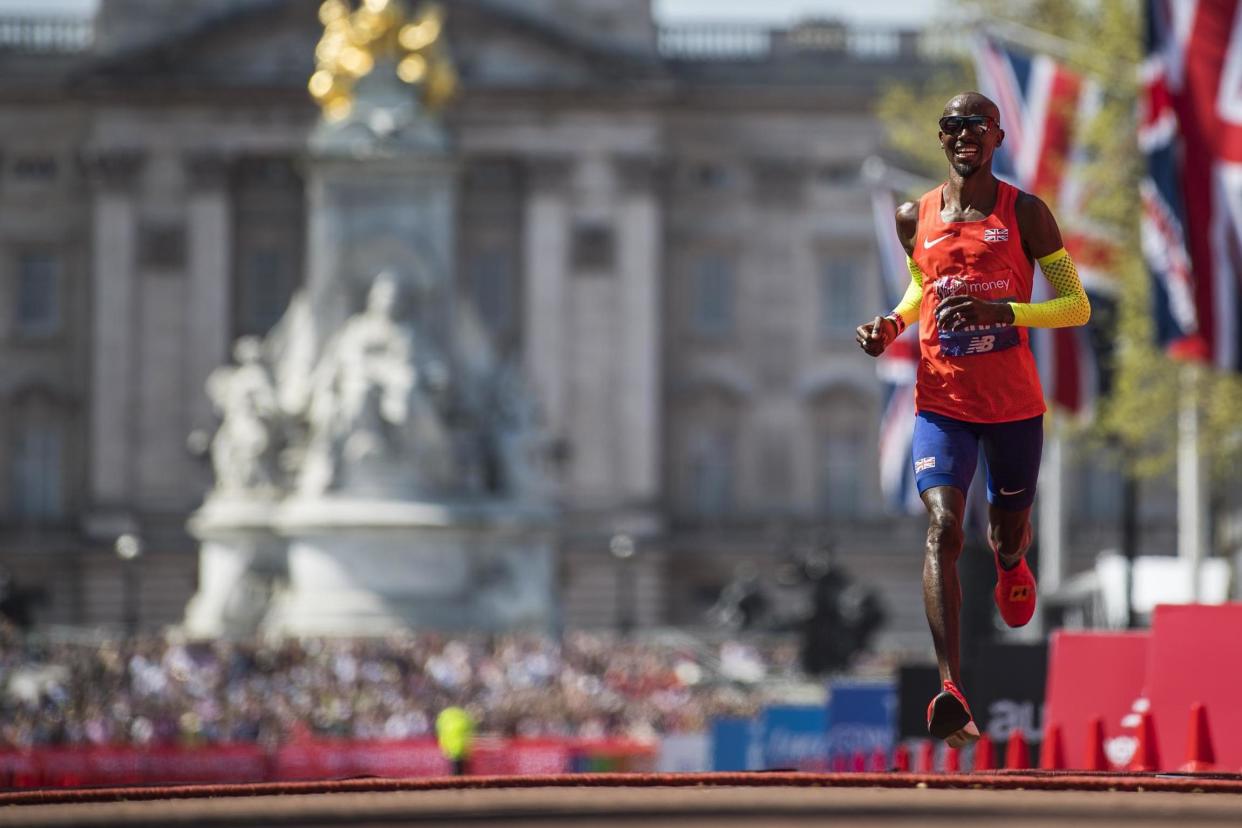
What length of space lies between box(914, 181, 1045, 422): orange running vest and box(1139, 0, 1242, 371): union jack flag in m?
15.2

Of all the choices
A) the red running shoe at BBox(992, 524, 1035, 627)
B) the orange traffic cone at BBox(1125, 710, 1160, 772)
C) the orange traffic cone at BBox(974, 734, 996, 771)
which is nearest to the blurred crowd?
the orange traffic cone at BBox(974, 734, 996, 771)

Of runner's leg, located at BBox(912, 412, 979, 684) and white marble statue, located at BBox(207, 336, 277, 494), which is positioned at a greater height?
white marble statue, located at BBox(207, 336, 277, 494)

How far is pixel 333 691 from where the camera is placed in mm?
39969

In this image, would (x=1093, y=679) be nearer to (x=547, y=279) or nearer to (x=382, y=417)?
(x=382, y=417)

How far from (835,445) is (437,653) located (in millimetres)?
47966

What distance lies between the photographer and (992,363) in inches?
462

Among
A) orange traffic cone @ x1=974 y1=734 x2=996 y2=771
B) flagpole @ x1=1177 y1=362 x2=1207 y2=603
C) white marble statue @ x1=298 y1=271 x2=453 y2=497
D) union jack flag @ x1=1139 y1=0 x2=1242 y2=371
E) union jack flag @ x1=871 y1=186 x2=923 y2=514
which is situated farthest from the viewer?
white marble statue @ x1=298 y1=271 x2=453 y2=497

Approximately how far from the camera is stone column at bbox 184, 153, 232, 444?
85500 mm

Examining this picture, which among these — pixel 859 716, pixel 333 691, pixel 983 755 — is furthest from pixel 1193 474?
pixel 983 755

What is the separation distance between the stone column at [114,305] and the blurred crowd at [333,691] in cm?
3713

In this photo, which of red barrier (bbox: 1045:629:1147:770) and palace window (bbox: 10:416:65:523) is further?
palace window (bbox: 10:416:65:523)

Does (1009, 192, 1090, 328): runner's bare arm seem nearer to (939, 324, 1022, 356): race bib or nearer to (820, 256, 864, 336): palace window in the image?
(939, 324, 1022, 356): race bib

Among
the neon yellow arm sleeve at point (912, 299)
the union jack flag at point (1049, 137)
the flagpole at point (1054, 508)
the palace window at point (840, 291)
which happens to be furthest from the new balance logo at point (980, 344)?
the palace window at point (840, 291)

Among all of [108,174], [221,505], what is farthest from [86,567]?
[221,505]
